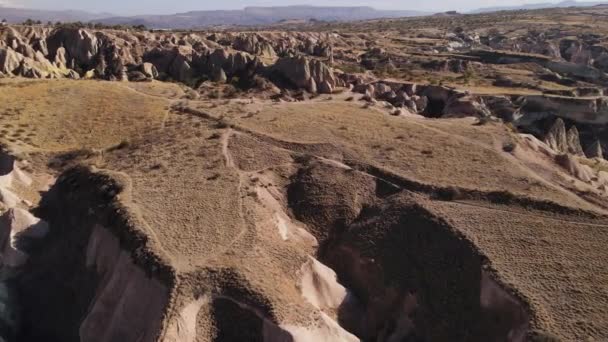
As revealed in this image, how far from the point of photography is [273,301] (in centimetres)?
2403

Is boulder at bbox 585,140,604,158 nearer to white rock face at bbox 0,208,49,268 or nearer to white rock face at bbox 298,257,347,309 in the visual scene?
white rock face at bbox 298,257,347,309

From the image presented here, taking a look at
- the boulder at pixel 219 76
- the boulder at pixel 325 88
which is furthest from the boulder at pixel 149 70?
the boulder at pixel 325 88

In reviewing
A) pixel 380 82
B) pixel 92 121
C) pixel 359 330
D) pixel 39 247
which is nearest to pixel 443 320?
pixel 359 330

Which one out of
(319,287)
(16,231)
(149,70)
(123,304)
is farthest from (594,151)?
(149,70)

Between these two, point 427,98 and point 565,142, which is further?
point 427,98

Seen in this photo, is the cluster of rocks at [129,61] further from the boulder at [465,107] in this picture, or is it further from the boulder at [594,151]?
the boulder at [594,151]

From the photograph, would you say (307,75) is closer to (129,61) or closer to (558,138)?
(558,138)

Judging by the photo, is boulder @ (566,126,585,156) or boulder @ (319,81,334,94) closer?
boulder @ (566,126,585,156)

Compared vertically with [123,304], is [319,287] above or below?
above

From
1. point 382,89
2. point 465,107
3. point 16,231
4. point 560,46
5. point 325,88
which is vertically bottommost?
point 16,231

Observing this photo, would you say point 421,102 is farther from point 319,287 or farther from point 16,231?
point 16,231

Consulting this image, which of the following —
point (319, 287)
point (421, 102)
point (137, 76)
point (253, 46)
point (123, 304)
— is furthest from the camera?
point (253, 46)

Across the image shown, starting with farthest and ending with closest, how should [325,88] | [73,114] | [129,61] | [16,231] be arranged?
1. [129,61]
2. [325,88]
3. [73,114]
4. [16,231]

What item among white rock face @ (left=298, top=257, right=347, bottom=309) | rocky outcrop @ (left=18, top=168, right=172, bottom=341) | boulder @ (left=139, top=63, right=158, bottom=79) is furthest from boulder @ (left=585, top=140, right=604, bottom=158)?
boulder @ (left=139, top=63, right=158, bottom=79)
